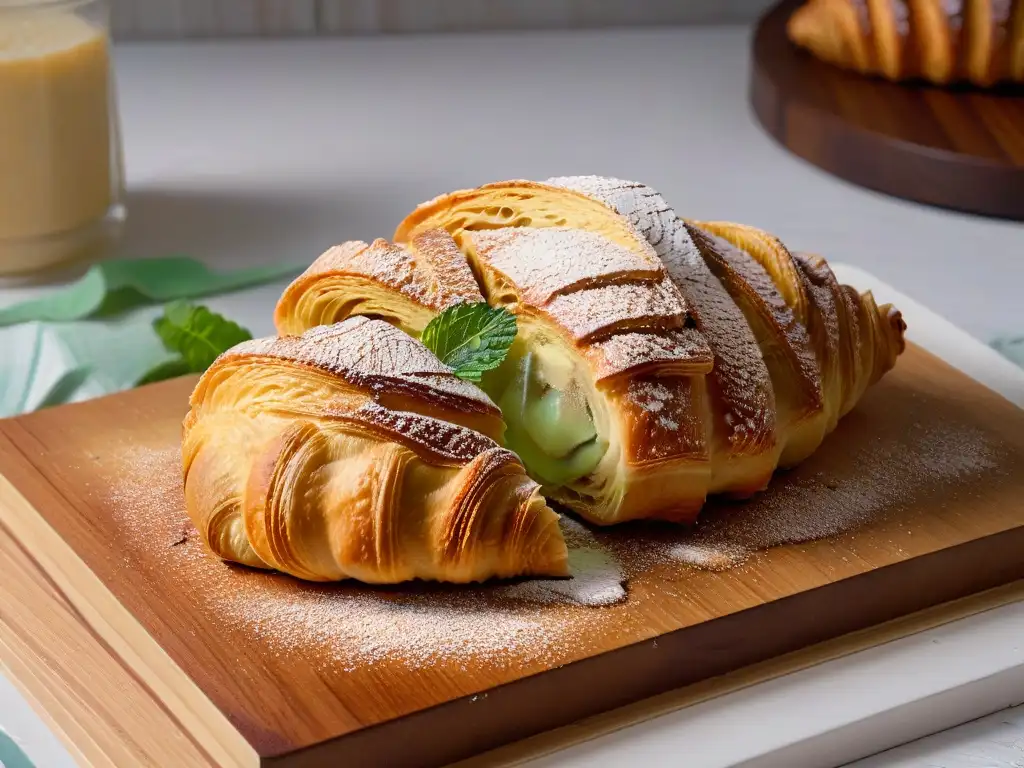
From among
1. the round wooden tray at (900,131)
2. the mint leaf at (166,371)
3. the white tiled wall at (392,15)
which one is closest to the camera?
the mint leaf at (166,371)

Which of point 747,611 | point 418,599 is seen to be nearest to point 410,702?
point 418,599

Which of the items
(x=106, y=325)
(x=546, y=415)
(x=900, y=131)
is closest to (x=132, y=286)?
(x=106, y=325)

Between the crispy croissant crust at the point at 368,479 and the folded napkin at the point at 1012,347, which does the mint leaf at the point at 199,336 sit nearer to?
the crispy croissant crust at the point at 368,479

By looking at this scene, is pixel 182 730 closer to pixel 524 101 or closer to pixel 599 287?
pixel 599 287

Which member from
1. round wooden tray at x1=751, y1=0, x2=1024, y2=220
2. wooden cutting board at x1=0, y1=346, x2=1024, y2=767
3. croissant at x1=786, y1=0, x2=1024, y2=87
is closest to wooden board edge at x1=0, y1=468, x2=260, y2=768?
wooden cutting board at x1=0, y1=346, x2=1024, y2=767

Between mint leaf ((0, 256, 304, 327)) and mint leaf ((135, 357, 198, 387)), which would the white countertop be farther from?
mint leaf ((135, 357, 198, 387))

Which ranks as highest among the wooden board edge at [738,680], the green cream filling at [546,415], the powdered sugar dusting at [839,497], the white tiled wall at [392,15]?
the green cream filling at [546,415]

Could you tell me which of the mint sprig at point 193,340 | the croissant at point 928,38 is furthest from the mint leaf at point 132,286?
the croissant at point 928,38

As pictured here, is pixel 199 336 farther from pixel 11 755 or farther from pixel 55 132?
pixel 11 755
